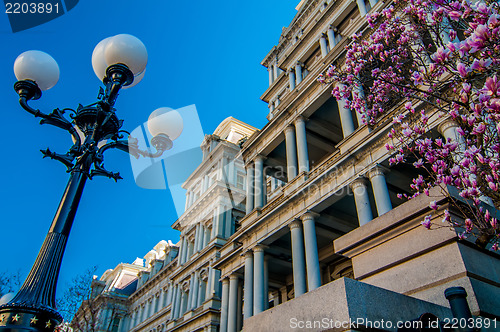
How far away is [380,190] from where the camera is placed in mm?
13984

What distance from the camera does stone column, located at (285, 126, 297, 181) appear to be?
20087 mm

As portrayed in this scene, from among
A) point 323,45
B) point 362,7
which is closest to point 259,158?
point 323,45

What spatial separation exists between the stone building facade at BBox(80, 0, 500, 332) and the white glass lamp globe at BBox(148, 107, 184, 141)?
4.68 m

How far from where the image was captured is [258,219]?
19.6 m

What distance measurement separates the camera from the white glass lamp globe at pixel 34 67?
25.3 ft

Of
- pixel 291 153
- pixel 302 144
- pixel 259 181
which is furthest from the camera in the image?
pixel 259 181

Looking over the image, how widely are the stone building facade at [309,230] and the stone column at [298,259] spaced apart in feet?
0.20

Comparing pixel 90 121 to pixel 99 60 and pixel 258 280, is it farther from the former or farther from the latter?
pixel 258 280

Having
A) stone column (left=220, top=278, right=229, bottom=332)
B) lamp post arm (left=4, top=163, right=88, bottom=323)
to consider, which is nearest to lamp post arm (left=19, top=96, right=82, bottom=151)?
lamp post arm (left=4, top=163, right=88, bottom=323)

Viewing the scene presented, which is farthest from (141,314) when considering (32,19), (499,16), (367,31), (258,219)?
(499,16)

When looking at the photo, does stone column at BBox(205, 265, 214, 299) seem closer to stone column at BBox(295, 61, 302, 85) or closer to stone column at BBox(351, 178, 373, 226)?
stone column at BBox(295, 61, 302, 85)

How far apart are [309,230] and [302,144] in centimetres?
533

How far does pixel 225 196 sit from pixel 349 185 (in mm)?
21155

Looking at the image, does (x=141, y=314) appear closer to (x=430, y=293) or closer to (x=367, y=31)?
(x=367, y=31)
